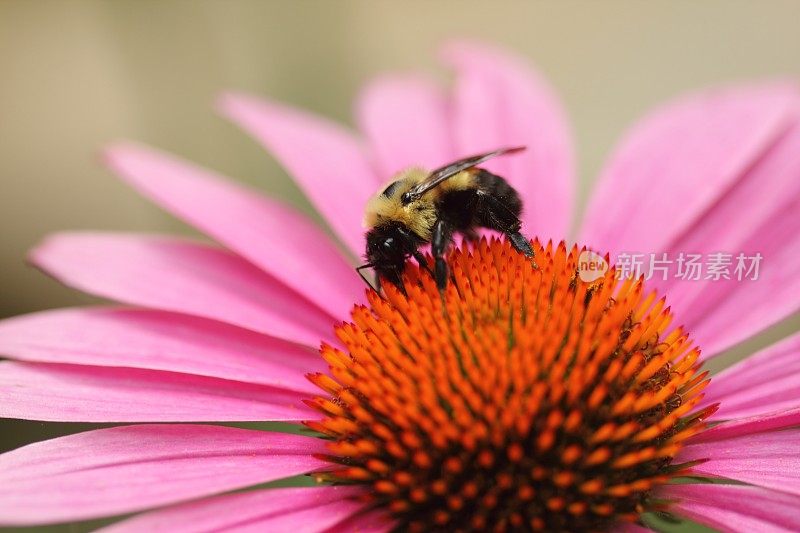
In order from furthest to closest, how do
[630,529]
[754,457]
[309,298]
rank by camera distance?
[309,298], [754,457], [630,529]

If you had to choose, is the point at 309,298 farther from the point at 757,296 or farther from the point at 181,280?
the point at 757,296

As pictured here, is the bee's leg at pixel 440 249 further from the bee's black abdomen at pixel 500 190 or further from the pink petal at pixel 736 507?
the pink petal at pixel 736 507

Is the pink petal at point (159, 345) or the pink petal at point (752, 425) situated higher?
the pink petal at point (159, 345)

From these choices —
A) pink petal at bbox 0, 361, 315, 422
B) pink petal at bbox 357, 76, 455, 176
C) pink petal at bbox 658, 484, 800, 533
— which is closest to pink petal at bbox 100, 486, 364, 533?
pink petal at bbox 0, 361, 315, 422

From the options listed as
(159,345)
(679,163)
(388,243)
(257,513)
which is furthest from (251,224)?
(679,163)

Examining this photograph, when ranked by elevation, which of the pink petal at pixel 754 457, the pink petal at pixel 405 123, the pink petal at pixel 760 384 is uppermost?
the pink petal at pixel 405 123

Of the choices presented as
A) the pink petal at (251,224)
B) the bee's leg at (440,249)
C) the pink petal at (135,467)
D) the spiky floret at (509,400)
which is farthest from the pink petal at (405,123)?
the pink petal at (135,467)

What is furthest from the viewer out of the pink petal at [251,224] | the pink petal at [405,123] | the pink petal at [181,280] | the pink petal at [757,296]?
the pink petal at [405,123]

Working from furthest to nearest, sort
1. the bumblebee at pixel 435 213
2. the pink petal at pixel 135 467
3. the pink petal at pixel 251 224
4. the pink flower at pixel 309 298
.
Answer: the pink petal at pixel 251 224
the bumblebee at pixel 435 213
the pink flower at pixel 309 298
the pink petal at pixel 135 467
